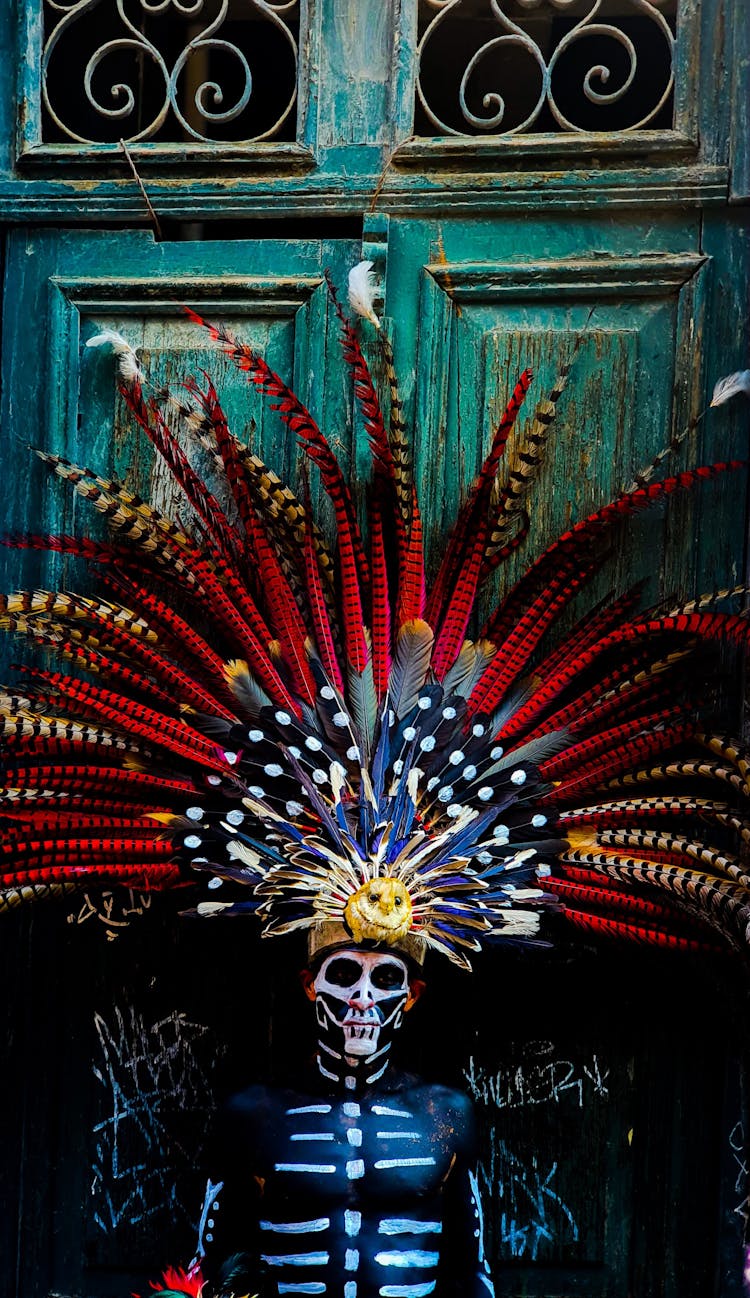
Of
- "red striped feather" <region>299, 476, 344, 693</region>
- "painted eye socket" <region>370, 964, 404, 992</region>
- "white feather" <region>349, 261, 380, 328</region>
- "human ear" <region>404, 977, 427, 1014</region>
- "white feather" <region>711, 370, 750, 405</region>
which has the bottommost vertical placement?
"human ear" <region>404, 977, 427, 1014</region>

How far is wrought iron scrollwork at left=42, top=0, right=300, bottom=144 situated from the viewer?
11.1ft

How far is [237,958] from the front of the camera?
3201mm

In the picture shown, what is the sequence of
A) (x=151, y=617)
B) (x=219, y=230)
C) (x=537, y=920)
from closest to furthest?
(x=537, y=920) → (x=151, y=617) → (x=219, y=230)

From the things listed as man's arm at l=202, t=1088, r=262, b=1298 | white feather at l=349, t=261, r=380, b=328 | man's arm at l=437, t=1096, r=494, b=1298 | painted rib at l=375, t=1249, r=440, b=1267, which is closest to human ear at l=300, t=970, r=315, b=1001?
man's arm at l=202, t=1088, r=262, b=1298

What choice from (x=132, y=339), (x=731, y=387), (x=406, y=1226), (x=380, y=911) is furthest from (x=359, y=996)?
(x=132, y=339)

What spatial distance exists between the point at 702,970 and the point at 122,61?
2275 mm

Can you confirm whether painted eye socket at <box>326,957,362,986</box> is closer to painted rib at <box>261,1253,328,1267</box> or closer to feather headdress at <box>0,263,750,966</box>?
feather headdress at <box>0,263,750,966</box>

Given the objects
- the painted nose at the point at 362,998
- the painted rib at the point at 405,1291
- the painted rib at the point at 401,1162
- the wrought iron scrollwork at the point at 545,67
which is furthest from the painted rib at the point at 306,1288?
the wrought iron scrollwork at the point at 545,67

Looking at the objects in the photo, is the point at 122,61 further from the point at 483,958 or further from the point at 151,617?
the point at 483,958

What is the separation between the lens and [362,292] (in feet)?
10.1

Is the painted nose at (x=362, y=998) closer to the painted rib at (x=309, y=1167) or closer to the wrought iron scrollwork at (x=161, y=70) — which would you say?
the painted rib at (x=309, y=1167)

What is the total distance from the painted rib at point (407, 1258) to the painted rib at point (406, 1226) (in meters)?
0.03

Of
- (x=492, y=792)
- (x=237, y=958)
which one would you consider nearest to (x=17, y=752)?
(x=237, y=958)

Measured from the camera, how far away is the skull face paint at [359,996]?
2805 mm
